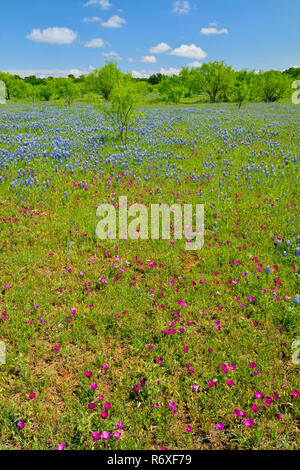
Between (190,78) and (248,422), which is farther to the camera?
(190,78)

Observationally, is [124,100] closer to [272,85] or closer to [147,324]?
[147,324]

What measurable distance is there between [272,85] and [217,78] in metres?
13.3

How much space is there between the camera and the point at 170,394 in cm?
326

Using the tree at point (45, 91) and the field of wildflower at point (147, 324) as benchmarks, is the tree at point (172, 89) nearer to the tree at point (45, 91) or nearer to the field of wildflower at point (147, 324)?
the tree at point (45, 91)

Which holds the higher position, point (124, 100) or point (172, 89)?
point (172, 89)

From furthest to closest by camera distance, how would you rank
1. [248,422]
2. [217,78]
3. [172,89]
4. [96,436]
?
[217,78]
[172,89]
[248,422]
[96,436]

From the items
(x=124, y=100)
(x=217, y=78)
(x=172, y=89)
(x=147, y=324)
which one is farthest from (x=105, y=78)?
(x=147, y=324)

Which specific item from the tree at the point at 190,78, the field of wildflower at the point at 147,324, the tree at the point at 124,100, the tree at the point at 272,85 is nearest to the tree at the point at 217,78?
the tree at the point at 190,78

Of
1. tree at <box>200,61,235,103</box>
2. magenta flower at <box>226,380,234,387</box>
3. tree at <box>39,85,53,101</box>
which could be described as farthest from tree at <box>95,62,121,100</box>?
magenta flower at <box>226,380,234,387</box>

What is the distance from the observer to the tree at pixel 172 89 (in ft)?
181

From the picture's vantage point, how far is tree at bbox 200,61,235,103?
195ft

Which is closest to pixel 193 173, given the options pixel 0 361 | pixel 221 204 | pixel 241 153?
pixel 221 204

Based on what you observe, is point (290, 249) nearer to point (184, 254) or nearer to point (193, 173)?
point (184, 254)

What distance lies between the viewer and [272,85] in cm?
6062
